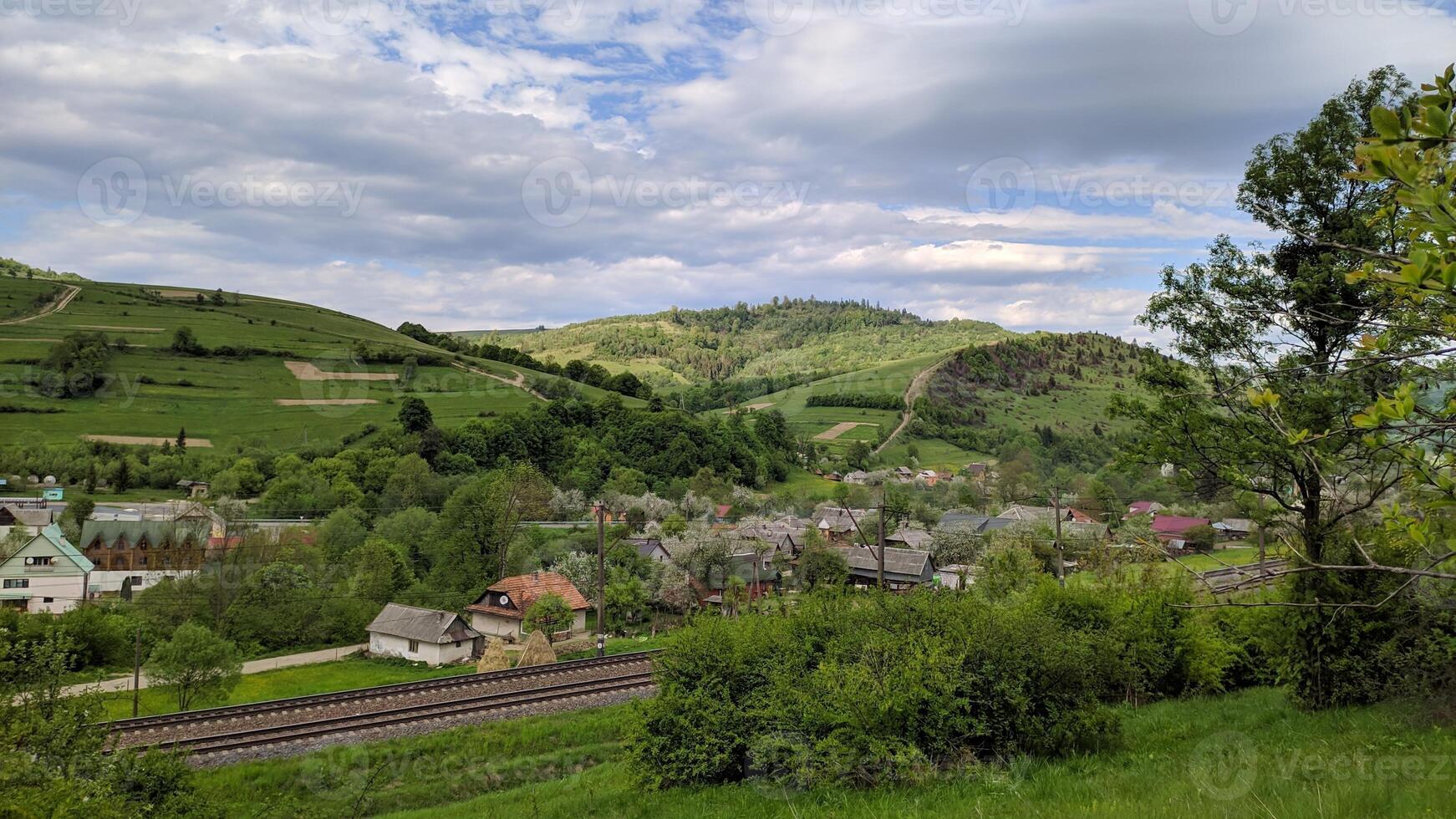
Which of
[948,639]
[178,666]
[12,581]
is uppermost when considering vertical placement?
[948,639]

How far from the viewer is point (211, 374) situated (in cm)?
10900

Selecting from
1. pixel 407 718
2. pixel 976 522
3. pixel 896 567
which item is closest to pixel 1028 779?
pixel 407 718

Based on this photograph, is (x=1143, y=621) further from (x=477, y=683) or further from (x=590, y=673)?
(x=477, y=683)

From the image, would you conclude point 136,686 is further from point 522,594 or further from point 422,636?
point 522,594

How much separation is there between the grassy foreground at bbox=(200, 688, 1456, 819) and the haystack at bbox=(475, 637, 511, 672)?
12.4 metres

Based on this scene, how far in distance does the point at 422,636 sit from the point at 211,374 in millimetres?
91099

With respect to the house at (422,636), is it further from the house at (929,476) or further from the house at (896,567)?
the house at (929,476)

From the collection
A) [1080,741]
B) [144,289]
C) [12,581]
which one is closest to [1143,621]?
[1080,741]

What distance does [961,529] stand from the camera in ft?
233

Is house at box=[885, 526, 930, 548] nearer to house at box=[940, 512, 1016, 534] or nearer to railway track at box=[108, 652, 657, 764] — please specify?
house at box=[940, 512, 1016, 534]

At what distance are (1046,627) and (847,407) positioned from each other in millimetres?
170451

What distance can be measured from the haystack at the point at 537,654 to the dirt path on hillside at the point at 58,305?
128 meters

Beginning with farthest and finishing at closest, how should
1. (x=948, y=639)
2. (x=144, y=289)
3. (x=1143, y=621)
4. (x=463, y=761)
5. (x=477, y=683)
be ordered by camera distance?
(x=144, y=289) → (x=477, y=683) → (x=463, y=761) → (x=1143, y=621) → (x=948, y=639)

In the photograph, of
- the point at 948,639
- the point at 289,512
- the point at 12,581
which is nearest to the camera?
the point at 948,639
